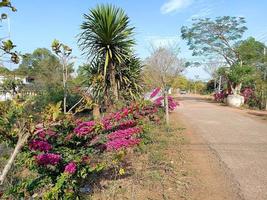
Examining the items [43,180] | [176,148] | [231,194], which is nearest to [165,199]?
[231,194]

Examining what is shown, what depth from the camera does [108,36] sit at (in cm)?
1096

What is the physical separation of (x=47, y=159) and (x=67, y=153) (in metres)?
0.50

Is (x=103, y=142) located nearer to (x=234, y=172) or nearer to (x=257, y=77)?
(x=234, y=172)

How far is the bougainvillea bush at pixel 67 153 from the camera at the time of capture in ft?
12.0

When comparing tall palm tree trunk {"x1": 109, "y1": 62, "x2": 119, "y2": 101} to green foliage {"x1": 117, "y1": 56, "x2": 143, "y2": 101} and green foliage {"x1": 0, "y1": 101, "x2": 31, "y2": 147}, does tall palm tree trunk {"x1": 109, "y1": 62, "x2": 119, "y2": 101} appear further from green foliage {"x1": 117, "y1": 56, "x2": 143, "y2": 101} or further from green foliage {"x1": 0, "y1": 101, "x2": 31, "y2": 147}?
green foliage {"x1": 0, "y1": 101, "x2": 31, "y2": 147}

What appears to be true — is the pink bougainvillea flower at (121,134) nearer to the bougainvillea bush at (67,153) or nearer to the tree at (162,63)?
the bougainvillea bush at (67,153)

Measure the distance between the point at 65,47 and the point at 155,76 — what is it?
24.2 feet

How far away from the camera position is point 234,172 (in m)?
6.01

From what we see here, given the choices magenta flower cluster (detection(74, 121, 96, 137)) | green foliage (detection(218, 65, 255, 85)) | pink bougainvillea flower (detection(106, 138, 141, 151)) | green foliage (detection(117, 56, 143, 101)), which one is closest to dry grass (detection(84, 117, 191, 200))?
Answer: pink bougainvillea flower (detection(106, 138, 141, 151))

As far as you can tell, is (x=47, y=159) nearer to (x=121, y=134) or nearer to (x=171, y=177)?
(x=121, y=134)

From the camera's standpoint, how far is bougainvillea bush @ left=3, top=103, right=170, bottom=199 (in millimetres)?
3652

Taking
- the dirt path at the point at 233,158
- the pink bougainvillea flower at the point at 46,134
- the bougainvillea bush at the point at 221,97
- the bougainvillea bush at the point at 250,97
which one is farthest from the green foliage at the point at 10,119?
the bougainvillea bush at the point at 221,97

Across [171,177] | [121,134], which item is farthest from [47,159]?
[171,177]

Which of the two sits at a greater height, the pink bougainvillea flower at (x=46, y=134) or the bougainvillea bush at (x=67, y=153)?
the pink bougainvillea flower at (x=46, y=134)
